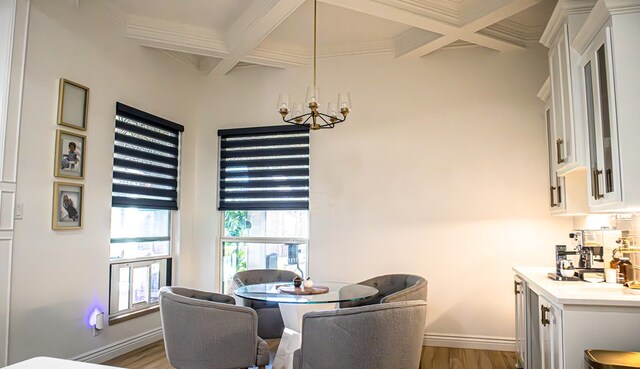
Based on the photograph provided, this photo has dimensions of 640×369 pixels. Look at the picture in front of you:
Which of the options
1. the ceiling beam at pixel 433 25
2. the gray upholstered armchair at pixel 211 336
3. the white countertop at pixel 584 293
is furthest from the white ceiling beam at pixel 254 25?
the white countertop at pixel 584 293

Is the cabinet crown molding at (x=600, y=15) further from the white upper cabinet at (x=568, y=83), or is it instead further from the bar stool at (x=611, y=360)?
the bar stool at (x=611, y=360)

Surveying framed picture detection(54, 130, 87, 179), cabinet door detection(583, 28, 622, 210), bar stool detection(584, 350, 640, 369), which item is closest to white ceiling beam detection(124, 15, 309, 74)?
framed picture detection(54, 130, 87, 179)

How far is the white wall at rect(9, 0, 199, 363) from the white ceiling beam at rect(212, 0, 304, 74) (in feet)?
2.92

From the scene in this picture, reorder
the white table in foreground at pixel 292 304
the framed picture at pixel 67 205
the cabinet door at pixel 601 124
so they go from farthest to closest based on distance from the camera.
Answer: the framed picture at pixel 67 205 < the white table in foreground at pixel 292 304 < the cabinet door at pixel 601 124

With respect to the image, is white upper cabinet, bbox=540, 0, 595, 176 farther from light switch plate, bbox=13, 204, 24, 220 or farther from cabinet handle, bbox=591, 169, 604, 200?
light switch plate, bbox=13, 204, 24, 220

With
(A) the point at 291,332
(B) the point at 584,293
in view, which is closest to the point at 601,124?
(B) the point at 584,293

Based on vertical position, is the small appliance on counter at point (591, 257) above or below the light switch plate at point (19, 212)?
below

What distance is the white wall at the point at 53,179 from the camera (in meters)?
2.98

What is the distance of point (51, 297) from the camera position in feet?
10.3

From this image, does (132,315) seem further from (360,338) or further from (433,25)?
(433,25)

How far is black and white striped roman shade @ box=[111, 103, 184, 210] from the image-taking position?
384 centimetres

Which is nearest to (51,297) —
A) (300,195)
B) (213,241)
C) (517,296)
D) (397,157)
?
(213,241)

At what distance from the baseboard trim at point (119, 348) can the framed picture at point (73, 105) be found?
184cm

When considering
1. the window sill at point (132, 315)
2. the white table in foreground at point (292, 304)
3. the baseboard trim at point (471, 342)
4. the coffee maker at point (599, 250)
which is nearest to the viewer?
the coffee maker at point (599, 250)
